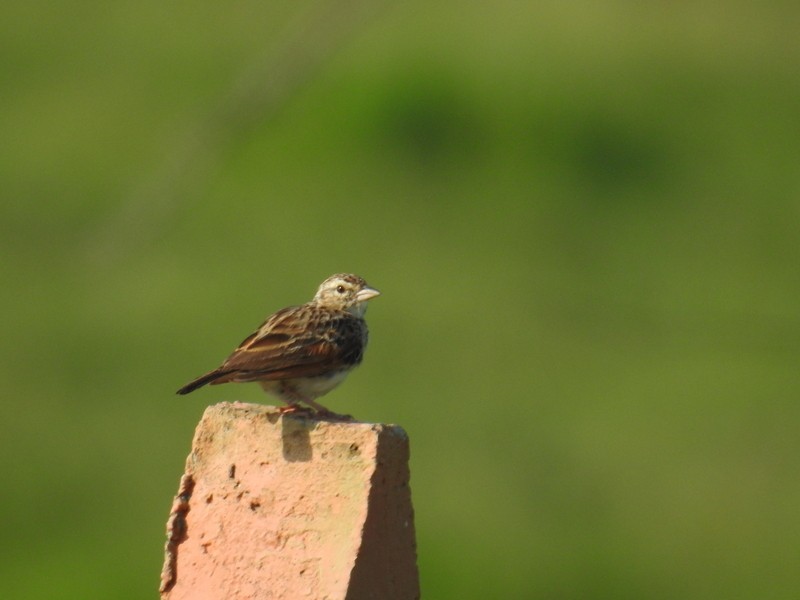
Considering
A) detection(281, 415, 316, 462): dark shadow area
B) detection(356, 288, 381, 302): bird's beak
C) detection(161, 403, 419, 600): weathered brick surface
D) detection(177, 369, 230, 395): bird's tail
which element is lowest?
detection(161, 403, 419, 600): weathered brick surface

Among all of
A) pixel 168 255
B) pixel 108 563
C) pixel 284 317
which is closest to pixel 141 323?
pixel 168 255

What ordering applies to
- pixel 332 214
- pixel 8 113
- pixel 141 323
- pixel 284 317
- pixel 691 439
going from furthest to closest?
pixel 8 113, pixel 332 214, pixel 141 323, pixel 691 439, pixel 284 317

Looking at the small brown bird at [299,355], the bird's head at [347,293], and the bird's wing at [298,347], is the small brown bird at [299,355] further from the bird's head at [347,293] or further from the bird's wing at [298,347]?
the bird's head at [347,293]

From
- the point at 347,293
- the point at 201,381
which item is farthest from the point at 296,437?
the point at 347,293

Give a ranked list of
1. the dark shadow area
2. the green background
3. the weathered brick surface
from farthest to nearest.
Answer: the green background < the dark shadow area < the weathered brick surface

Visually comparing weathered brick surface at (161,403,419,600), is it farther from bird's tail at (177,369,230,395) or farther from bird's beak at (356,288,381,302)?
bird's beak at (356,288,381,302)

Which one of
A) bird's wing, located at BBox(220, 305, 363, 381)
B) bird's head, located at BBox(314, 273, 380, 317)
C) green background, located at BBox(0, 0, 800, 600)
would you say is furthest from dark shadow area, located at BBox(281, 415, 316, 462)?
green background, located at BBox(0, 0, 800, 600)

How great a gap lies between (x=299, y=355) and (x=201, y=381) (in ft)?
2.32

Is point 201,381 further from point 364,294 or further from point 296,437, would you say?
point 364,294

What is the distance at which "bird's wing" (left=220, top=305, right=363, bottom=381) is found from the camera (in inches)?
325

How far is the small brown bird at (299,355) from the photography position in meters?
8.22

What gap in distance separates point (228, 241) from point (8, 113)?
19.3 feet

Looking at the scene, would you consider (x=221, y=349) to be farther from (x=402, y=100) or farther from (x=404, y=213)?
(x=402, y=100)

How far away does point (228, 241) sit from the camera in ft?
84.9
